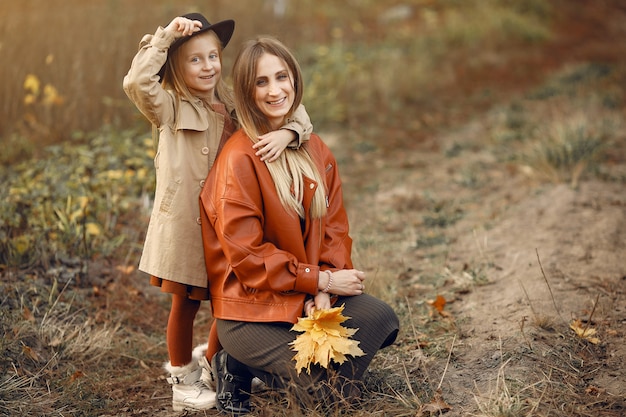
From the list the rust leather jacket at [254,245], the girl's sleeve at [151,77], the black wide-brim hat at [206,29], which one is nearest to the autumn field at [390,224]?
the rust leather jacket at [254,245]

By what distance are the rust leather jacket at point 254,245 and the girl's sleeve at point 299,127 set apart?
19cm

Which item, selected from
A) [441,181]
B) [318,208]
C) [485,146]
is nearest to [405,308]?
[318,208]

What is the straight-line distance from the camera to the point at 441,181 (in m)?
6.94

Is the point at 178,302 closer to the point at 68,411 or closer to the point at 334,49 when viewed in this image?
the point at 68,411

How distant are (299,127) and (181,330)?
117 centimetres

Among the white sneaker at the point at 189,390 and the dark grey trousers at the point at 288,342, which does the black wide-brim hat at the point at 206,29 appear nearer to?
the dark grey trousers at the point at 288,342

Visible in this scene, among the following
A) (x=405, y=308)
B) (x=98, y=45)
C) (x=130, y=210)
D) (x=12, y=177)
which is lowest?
(x=405, y=308)

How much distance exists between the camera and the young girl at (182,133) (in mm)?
3014

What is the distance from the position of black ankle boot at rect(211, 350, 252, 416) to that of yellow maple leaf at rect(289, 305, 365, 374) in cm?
41

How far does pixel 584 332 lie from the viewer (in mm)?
3494

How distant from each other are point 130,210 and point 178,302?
2346 mm

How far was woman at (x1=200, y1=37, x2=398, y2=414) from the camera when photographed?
9.58 feet

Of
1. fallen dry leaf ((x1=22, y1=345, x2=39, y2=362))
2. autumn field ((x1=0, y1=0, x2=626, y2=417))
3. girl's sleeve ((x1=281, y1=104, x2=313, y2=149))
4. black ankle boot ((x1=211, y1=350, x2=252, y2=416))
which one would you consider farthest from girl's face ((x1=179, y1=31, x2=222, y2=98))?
fallen dry leaf ((x1=22, y1=345, x2=39, y2=362))

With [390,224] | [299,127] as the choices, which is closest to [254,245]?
[299,127]
